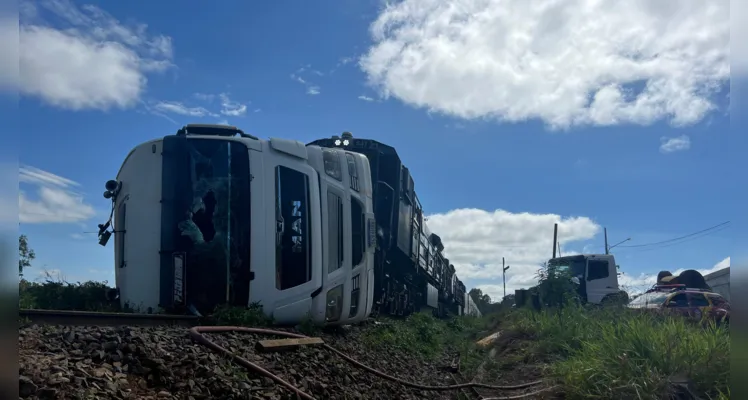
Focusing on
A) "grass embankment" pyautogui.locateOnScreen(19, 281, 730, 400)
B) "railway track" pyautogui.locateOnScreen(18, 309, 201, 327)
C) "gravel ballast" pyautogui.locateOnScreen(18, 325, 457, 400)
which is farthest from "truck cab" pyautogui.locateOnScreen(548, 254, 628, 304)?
"railway track" pyautogui.locateOnScreen(18, 309, 201, 327)

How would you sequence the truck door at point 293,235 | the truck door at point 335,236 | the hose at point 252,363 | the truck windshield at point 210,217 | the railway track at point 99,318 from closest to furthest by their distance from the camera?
1. the hose at point 252,363
2. the railway track at point 99,318
3. the truck windshield at point 210,217
4. the truck door at point 293,235
5. the truck door at point 335,236

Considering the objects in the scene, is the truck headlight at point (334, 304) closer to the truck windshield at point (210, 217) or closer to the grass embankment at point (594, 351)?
the grass embankment at point (594, 351)

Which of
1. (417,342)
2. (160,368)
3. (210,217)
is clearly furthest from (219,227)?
(417,342)

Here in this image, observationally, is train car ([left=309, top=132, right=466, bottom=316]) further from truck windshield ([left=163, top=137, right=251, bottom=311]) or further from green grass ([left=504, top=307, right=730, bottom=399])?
green grass ([left=504, top=307, right=730, bottom=399])

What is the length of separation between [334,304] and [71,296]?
3.51 metres

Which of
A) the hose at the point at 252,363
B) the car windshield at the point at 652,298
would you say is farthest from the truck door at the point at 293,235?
the car windshield at the point at 652,298

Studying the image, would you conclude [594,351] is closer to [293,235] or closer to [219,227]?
[293,235]

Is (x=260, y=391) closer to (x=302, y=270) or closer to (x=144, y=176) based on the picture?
(x=302, y=270)

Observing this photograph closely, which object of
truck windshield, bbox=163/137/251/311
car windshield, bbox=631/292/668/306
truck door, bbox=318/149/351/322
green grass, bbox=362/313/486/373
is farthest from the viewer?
car windshield, bbox=631/292/668/306

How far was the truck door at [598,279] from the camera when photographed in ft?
64.9

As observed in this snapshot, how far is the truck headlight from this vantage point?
7492mm

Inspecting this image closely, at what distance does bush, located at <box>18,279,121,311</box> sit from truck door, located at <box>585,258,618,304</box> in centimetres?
1626

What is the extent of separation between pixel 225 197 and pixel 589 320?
21.5 ft

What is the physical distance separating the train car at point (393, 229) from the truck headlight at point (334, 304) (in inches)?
129
